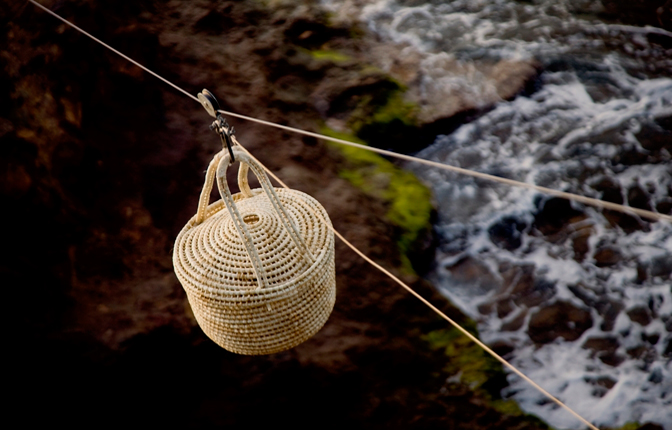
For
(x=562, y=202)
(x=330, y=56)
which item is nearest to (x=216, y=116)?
(x=330, y=56)

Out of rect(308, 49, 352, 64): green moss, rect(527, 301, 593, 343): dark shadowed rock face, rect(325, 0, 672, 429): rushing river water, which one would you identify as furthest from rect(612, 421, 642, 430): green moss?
rect(308, 49, 352, 64): green moss

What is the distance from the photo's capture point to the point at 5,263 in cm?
285

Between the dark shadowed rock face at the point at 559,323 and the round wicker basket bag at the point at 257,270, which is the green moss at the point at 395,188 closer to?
the dark shadowed rock face at the point at 559,323

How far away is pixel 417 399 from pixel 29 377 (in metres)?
2.14

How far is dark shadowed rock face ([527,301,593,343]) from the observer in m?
3.03

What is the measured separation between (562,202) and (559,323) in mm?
981

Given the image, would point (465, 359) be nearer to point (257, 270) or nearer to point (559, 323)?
point (559, 323)

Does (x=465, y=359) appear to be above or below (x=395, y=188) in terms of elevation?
below

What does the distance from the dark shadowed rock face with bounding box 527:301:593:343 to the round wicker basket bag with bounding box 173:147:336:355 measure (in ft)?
5.59

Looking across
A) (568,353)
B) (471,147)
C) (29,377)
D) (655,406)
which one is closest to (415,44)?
(471,147)

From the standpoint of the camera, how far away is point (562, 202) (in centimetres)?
364


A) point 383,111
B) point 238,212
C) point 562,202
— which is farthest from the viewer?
point 383,111

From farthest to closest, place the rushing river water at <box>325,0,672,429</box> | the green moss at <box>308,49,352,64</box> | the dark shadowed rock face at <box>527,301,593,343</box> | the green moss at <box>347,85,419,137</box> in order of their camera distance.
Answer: the green moss at <box>308,49,352,64</box> < the green moss at <box>347,85,419,137</box> < the dark shadowed rock face at <box>527,301,593,343</box> < the rushing river water at <box>325,0,672,429</box>

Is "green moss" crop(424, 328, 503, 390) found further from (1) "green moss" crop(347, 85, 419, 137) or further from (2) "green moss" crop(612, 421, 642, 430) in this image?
(1) "green moss" crop(347, 85, 419, 137)
